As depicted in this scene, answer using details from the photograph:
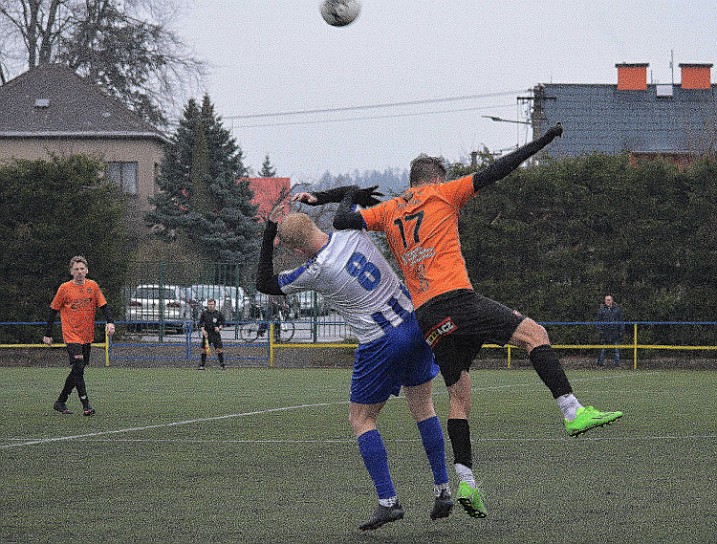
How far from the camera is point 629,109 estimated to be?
5831 centimetres

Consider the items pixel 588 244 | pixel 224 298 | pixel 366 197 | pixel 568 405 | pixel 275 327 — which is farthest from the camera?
pixel 224 298

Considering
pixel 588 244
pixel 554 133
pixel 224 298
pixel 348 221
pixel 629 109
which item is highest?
pixel 629 109

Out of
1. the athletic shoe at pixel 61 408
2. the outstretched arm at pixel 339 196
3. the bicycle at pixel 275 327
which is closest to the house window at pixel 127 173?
the bicycle at pixel 275 327

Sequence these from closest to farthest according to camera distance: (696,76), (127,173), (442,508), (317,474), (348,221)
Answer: (442,508), (348,221), (317,474), (696,76), (127,173)

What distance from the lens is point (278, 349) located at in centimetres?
3097

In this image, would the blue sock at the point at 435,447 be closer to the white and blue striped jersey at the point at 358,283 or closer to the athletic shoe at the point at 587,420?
the white and blue striped jersey at the point at 358,283

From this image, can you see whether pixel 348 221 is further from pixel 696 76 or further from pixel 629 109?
pixel 696 76

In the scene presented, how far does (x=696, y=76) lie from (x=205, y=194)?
23476 mm

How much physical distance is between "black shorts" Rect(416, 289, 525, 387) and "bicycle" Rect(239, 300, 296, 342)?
24.2 metres

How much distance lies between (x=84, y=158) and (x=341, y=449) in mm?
23943

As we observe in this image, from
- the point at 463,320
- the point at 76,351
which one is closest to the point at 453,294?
the point at 463,320

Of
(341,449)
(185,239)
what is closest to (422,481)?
(341,449)

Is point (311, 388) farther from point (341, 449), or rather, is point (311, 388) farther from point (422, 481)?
point (422, 481)

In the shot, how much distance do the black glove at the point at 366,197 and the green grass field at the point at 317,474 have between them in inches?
70.2
